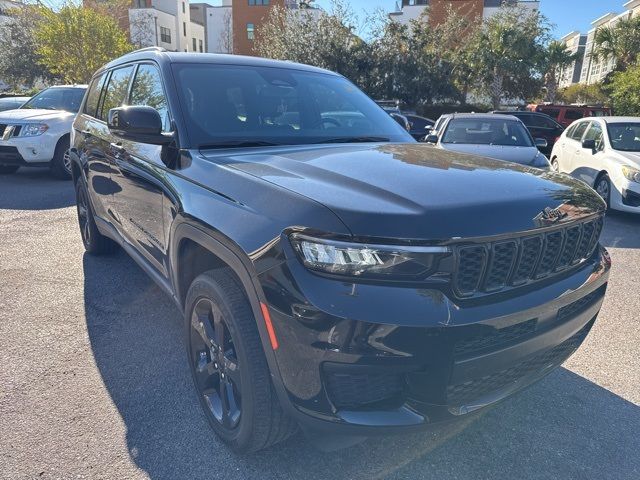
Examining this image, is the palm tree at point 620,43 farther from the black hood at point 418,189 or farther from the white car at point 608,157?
the black hood at point 418,189

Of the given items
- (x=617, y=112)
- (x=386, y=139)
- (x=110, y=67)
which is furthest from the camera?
(x=617, y=112)

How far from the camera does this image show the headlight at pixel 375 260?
1.71 m

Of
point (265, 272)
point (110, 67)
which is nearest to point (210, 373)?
point (265, 272)

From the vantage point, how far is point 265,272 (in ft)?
6.08

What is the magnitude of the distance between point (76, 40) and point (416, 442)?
2334 cm

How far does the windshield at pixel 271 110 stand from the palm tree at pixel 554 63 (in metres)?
30.9

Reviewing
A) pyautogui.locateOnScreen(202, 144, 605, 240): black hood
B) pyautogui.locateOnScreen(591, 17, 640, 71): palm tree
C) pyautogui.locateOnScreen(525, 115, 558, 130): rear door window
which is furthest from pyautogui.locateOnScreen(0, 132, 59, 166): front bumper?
pyautogui.locateOnScreen(591, 17, 640, 71): palm tree

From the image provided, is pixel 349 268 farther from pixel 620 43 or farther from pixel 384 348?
pixel 620 43

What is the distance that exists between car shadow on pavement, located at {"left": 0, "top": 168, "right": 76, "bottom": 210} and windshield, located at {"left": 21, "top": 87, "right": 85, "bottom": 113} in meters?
1.40

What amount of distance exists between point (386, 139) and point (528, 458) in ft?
6.64

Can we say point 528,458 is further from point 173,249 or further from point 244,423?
point 173,249

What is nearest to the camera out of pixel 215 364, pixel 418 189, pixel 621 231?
pixel 418 189

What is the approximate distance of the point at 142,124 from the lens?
2.58 meters

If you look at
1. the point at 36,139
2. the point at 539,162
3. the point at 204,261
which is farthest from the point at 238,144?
the point at 36,139
